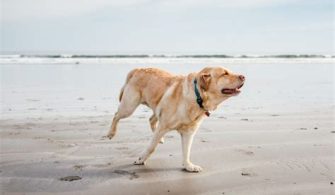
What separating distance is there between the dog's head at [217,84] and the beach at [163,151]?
827mm

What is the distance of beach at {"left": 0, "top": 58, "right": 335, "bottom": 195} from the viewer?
15.4ft

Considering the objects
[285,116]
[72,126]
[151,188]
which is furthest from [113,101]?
[151,188]

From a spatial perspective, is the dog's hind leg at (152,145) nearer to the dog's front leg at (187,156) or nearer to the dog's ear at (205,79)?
the dog's front leg at (187,156)

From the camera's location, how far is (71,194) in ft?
14.4

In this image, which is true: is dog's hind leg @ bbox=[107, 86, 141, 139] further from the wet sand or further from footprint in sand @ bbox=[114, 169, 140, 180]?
footprint in sand @ bbox=[114, 169, 140, 180]

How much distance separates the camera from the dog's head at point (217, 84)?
5.00 meters

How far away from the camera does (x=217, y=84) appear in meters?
5.04

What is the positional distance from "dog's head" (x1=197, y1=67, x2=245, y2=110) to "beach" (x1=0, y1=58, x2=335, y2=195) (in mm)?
827

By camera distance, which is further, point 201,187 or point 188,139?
point 188,139

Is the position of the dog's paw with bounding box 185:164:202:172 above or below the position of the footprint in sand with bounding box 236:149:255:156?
above

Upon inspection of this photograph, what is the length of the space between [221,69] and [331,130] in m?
3.30

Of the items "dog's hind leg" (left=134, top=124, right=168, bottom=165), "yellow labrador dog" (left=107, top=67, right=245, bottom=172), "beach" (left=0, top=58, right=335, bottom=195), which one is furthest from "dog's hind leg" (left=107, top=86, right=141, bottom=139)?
"dog's hind leg" (left=134, top=124, right=168, bottom=165)

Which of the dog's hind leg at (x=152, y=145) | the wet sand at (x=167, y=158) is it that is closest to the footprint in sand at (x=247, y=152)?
the wet sand at (x=167, y=158)

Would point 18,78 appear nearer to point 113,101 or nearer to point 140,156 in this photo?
point 113,101
